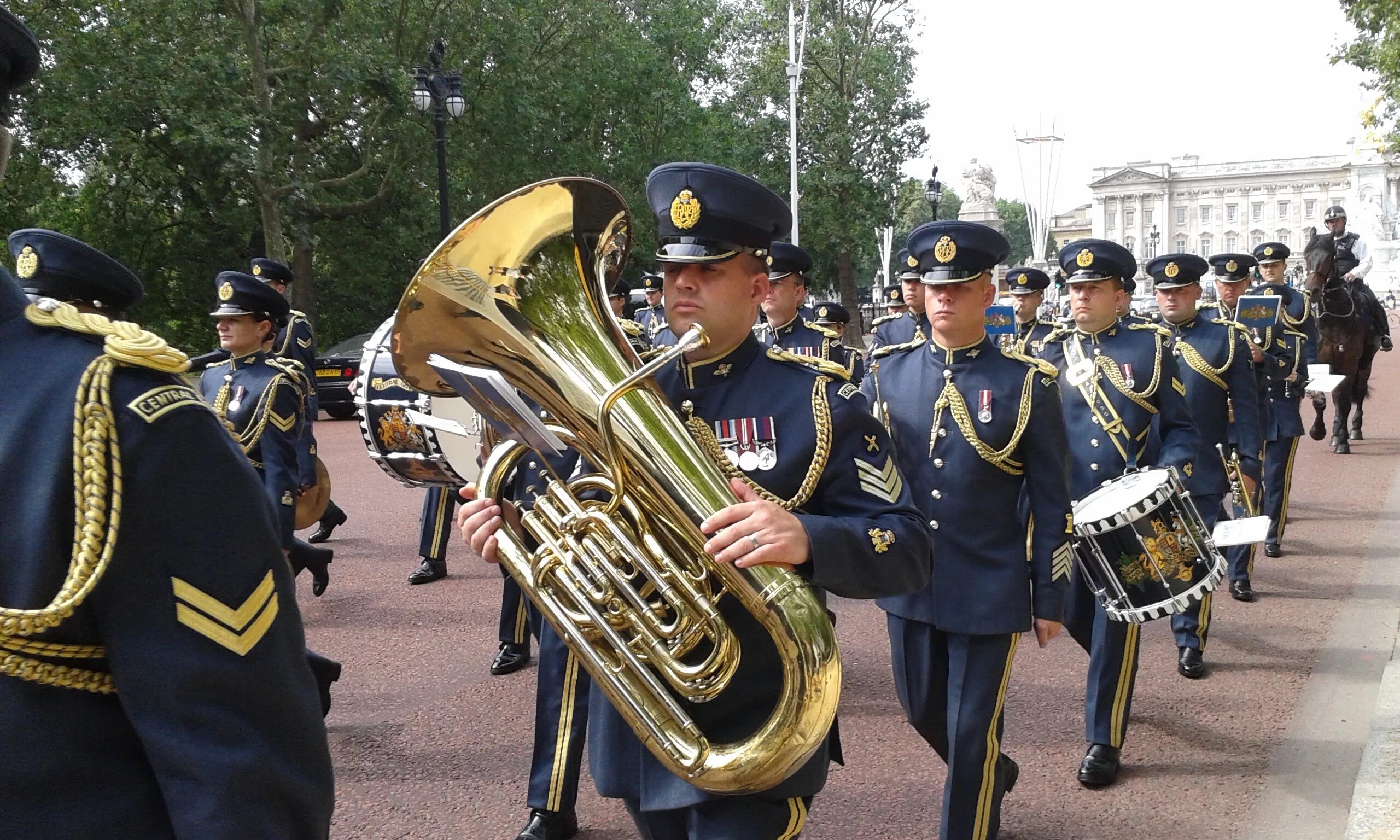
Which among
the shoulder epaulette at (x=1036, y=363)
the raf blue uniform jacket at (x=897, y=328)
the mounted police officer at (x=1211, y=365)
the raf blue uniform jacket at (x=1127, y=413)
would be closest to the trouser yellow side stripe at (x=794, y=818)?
the shoulder epaulette at (x=1036, y=363)

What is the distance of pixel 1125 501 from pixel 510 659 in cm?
315

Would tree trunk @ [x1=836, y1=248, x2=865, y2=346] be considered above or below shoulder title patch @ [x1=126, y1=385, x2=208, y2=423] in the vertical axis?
below

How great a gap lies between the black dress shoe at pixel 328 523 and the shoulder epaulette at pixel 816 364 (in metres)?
7.28

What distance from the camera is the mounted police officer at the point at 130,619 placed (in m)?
1.31

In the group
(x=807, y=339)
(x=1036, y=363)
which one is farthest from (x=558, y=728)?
(x=807, y=339)

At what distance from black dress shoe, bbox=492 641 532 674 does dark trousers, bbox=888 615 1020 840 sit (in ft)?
8.52

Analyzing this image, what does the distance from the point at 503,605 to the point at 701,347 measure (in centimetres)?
376

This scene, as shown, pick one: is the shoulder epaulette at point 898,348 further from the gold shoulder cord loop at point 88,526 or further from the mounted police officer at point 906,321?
the mounted police officer at point 906,321

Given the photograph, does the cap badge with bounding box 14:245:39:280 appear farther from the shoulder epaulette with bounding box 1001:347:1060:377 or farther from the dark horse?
the dark horse

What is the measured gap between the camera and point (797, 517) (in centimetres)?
222

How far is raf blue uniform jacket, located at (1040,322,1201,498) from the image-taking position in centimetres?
511

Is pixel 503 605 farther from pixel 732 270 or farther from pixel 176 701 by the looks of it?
pixel 176 701

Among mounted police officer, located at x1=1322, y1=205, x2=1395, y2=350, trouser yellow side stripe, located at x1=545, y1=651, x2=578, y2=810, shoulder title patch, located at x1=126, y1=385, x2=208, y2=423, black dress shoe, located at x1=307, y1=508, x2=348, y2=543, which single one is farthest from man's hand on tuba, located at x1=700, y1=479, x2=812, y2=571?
mounted police officer, located at x1=1322, y1=205, x2=1395, y2=350

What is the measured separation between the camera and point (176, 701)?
51.8 inches
